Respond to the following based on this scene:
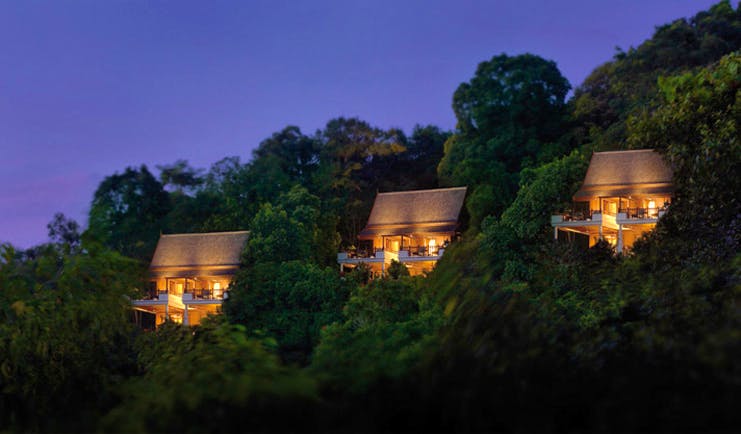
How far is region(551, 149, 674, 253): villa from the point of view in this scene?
1329 inches

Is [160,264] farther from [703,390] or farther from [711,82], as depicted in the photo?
[703,390]

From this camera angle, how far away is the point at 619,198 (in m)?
36.0

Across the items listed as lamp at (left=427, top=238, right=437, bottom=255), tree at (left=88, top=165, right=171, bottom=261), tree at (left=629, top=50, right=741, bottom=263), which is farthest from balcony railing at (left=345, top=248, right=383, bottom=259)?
tree at (left=629, top=50, right=741, bottom=263)

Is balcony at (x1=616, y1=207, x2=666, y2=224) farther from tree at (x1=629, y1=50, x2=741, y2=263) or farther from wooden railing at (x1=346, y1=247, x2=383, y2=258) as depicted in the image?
wooden railing at (x1=346, y1=247, x2=383, y2=258)

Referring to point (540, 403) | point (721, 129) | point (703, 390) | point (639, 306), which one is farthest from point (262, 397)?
point (721, 129)

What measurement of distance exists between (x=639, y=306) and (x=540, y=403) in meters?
15.5

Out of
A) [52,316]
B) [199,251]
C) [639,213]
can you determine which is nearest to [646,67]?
[639,213]

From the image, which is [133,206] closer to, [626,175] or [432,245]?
[432,245]

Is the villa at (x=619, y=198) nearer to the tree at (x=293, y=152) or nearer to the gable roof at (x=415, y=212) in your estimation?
the gable roof at (x=415, y=212)

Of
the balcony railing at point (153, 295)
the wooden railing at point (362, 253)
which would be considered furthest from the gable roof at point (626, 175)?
the balcony railing at point (153, 295)

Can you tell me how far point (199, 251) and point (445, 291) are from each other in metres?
27.3

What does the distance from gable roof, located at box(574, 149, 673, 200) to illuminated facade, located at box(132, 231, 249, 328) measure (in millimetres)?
15106

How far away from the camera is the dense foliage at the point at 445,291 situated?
18.0ft

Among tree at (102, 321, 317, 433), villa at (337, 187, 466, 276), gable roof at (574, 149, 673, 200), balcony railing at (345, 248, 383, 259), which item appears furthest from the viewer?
balcony railing at (345, 248, 383, 259)
